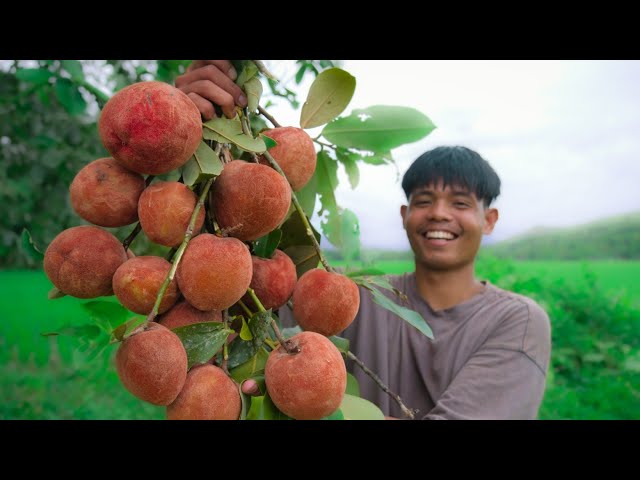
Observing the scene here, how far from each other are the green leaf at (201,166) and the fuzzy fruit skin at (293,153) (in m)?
0.09

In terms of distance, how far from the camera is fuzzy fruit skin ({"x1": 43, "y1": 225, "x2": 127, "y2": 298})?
27.9 inches

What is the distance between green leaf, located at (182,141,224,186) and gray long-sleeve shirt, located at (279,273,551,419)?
778 millimetres

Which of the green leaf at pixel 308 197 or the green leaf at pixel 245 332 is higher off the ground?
the green leaf at pixel 308 197

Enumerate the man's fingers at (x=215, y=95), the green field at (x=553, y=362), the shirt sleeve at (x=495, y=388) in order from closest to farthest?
1. the man's fingers at (x=215, y=95)
2. the shirt sleeve at (x=495, y=388)
3. the green field at (x=553, y=362)

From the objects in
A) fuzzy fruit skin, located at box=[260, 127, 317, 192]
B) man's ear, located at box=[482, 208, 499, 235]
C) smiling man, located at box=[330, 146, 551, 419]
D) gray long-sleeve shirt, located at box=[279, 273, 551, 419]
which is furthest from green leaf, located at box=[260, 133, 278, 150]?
man's ear, located at box=[482, 208, 499, 235]

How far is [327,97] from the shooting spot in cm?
88

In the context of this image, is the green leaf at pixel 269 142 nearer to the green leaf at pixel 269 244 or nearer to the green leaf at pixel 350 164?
the green leaf at pixel 269 244

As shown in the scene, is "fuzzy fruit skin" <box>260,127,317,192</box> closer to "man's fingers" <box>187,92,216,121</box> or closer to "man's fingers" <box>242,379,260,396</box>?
"man's fingers" <box>187,92,216,121</box>

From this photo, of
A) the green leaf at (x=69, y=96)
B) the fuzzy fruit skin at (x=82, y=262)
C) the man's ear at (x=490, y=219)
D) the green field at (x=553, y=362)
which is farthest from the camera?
the green field at (x=553, y=362)

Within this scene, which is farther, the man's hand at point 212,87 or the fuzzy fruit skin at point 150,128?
Result: the man's hand at point 212,87

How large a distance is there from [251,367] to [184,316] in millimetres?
120

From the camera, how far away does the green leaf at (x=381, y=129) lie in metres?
0.94

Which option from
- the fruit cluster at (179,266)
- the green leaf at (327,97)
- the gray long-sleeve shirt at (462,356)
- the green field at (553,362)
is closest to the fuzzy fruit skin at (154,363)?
the fruit cluster at (179,266)

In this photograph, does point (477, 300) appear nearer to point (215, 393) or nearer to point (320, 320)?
point (320, 320)
